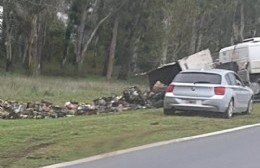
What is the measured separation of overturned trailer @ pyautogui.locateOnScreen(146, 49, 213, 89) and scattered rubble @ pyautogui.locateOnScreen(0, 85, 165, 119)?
66.0 inches

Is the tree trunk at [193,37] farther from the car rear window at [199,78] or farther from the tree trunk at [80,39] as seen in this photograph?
the car rear window at [199,78]

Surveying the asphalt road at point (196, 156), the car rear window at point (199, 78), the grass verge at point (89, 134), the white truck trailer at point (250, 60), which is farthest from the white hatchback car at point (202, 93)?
the white truck trailer at point (250, 60)

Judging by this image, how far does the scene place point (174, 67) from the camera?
32281 millimetres

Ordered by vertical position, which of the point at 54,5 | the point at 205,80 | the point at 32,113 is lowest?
the point at 32,113

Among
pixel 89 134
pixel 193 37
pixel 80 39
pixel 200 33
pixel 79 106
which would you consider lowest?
pixel 79 106

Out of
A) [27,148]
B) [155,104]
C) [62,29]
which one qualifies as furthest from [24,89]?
[62,29]

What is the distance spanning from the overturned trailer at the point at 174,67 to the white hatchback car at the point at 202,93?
9601 millimetres

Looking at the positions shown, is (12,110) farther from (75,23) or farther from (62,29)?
(62,29)

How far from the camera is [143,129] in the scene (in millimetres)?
17375

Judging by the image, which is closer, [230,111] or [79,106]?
[230,111]

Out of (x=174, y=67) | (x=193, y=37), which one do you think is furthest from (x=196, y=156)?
(x=193, y=37)

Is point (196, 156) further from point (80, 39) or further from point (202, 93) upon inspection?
point (80, 39)

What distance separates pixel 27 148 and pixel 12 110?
9.35m

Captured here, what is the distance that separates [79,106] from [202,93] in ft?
18.2
